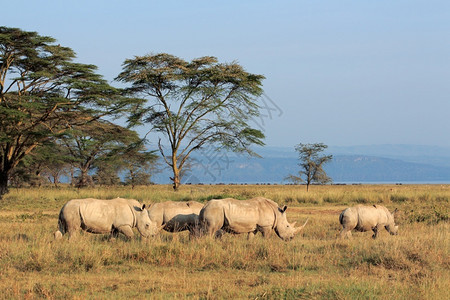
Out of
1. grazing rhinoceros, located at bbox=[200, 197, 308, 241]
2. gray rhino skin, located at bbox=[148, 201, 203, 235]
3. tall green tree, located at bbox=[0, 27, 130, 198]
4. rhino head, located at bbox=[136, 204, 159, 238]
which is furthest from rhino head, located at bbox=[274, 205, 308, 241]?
tall green tree, located at bbox=[0, 27, 130, 198]

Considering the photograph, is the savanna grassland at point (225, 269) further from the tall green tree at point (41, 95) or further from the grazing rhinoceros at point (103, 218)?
the tall green tree at point (41, 95)

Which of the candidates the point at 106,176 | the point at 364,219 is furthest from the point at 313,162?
the point at 364,219

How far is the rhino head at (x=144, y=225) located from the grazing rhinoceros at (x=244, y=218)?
3.46 feet

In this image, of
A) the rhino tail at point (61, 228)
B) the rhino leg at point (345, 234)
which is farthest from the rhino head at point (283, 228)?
the rhino tail at point (61, 228)

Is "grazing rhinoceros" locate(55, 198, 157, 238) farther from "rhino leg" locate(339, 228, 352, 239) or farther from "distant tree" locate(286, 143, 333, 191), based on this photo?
"distant tree" locate(286, 143, 333, 191)

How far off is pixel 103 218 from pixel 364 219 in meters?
6.14

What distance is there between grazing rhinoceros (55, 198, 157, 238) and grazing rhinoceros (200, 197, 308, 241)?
1286 millimetres

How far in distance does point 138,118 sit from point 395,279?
87.2ft

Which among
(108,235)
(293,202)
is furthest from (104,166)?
(108,235)

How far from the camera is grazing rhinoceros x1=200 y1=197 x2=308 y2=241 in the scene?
11289mm

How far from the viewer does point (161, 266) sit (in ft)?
30.2

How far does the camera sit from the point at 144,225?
11594 mm

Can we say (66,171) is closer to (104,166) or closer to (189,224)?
(104,166)

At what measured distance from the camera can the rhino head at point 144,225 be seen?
11.6 m
